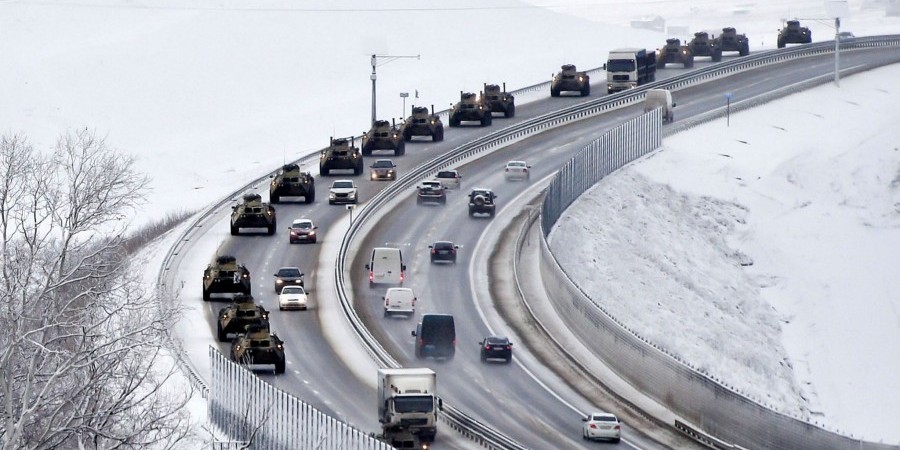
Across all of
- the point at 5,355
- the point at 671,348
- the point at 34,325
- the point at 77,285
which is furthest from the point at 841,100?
the point at 5,355

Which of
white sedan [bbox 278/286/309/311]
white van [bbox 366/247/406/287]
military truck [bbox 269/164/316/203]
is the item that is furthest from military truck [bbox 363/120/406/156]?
white sedan [bbox 278/286/309/311]

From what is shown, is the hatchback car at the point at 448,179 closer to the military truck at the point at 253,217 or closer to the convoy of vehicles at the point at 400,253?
the convoy of vehicles at the point at 400,253

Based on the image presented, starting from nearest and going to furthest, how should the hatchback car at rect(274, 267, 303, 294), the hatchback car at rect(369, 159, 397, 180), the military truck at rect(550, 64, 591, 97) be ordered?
the hatchback car at rect(274, 267, 303, 294), the hatchback car at rect(369, 159, 397, 180), the military truck at rect(550, 64, 591, 97)

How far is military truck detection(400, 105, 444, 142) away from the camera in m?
114

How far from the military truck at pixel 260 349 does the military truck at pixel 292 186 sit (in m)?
33.4

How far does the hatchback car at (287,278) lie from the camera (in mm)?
77312

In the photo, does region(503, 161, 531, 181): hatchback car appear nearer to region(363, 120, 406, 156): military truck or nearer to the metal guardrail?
the metal guardrail

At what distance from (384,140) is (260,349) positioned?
48.6 metres

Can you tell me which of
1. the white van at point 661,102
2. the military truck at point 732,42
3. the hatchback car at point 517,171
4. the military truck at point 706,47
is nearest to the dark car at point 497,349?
the hatchback car at point 517,171

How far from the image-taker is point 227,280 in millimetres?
74875

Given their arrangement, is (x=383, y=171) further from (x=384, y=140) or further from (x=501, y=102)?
(x=501, y=102)

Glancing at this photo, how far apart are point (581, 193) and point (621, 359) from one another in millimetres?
A: 33151

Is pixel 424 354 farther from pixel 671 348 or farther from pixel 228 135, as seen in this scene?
pixel 228 135

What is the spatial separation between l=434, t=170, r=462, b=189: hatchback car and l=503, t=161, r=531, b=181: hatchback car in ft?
12.8
